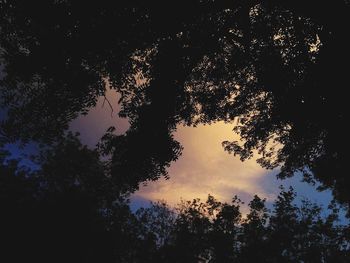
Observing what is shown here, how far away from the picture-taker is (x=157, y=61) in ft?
39.5

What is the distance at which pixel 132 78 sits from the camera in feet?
44.4

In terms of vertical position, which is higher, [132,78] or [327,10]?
[132,78]

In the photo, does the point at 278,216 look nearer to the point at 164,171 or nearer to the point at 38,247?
the point at 38,247

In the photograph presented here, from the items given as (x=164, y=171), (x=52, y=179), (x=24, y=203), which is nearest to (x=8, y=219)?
(x=24, y=203)

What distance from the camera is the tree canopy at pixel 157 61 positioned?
1049 centimetres

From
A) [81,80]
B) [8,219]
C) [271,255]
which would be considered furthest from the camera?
[271,255]

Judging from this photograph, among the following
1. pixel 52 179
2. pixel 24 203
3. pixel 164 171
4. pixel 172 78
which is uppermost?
pixel 52 179

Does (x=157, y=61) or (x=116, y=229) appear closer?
(x=157, y=61)

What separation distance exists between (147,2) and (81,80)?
328 cm

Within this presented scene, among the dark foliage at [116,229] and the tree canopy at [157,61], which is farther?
the dark foliage at [116,229]

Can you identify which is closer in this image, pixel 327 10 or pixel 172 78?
pixel 327 10

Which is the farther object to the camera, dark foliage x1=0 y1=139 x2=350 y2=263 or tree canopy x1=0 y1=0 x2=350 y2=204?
dark foliage x1=0 y1=139 x2=350 y2=263

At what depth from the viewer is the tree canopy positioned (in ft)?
34.4

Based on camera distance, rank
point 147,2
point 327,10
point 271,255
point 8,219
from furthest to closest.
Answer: point 271,255 < point 8,219 < point 147,2 < point 327,10
